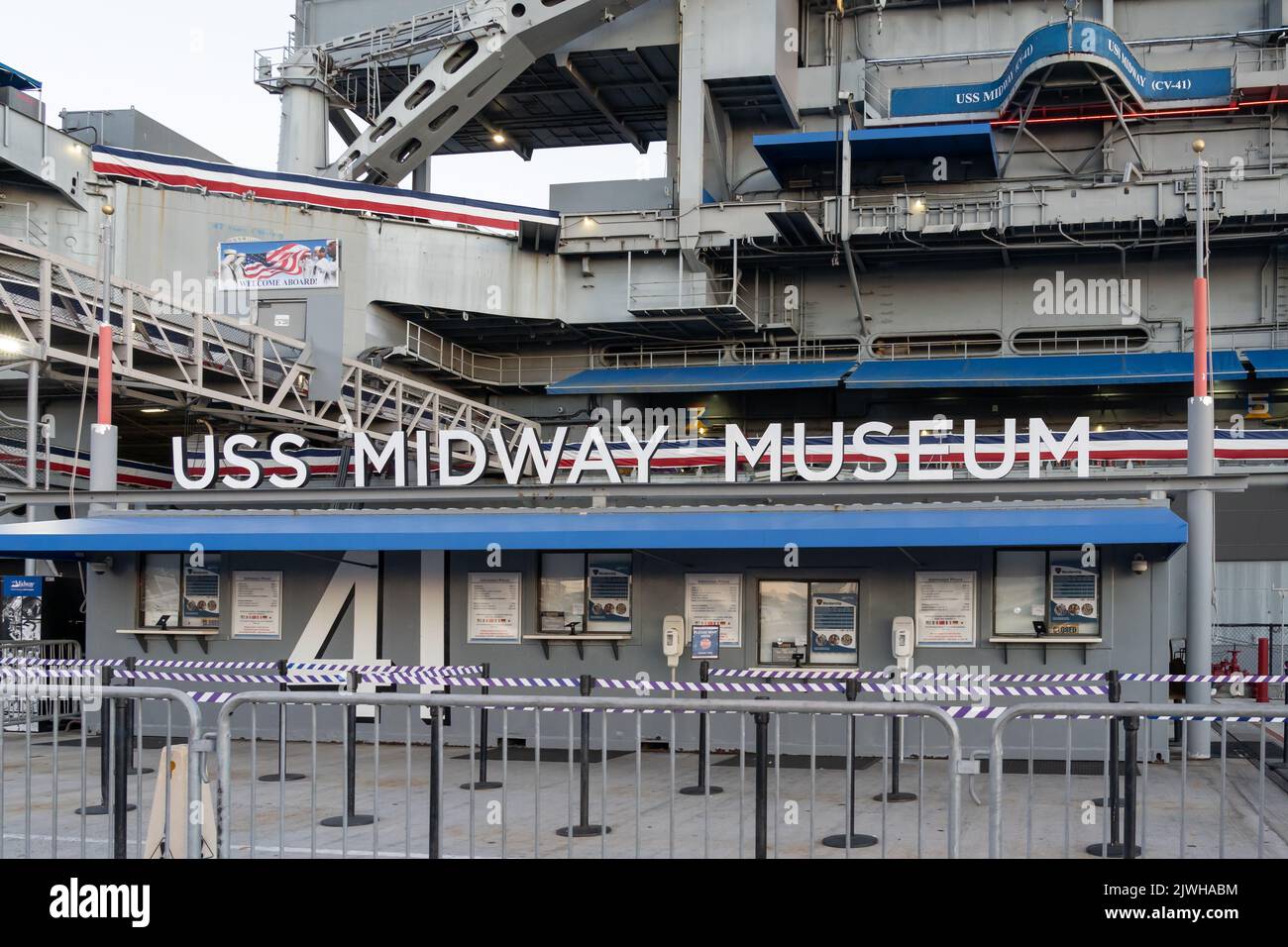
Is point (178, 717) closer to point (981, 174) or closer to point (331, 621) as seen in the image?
point (331, 621)

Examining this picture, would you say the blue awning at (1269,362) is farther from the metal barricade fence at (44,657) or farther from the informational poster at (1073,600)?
the metal barricade fence at (44,657)

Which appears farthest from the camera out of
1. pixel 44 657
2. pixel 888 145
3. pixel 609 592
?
pixel 888 145

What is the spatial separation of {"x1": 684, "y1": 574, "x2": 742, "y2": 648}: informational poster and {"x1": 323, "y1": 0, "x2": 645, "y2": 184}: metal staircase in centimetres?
2904

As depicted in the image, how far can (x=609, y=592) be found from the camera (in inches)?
771

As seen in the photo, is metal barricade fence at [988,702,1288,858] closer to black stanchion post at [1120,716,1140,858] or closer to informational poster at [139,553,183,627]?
black stanchion post at [1120,716,1140,858]

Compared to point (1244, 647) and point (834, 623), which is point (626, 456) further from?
point (1244, 647)

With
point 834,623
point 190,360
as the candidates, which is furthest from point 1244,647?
point 190,360

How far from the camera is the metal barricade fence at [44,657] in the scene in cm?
2031

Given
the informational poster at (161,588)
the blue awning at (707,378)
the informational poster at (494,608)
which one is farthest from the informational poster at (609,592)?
the blue awning at (707,378)

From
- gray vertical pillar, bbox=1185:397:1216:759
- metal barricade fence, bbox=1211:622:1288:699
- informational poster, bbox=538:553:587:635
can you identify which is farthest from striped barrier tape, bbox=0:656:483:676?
metal barricade fence, bbox=1211:622:1288:699

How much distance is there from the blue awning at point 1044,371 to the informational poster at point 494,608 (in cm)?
2235

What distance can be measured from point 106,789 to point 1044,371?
31679mm

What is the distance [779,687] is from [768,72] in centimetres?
2967

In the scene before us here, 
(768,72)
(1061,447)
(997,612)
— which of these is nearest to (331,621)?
(997,612)
